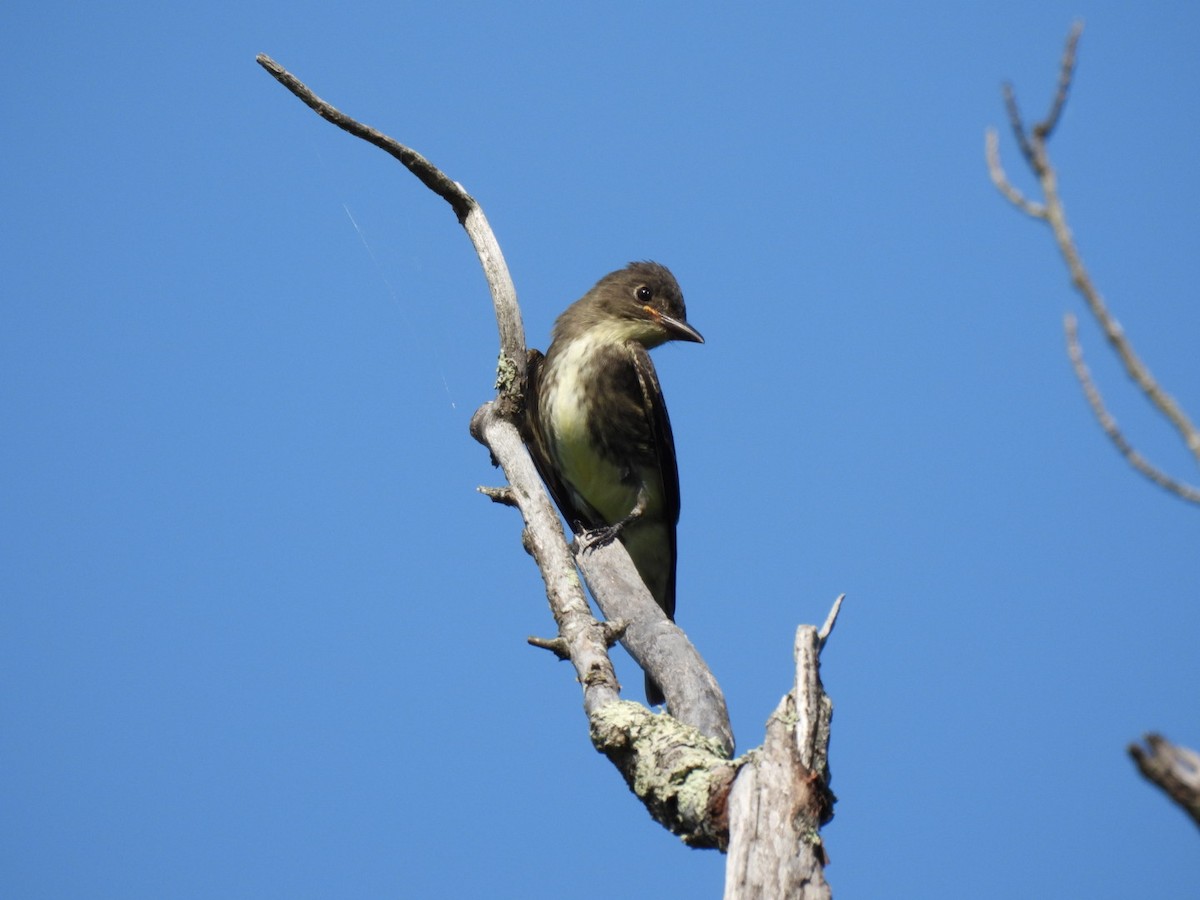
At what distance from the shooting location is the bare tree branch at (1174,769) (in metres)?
1.45

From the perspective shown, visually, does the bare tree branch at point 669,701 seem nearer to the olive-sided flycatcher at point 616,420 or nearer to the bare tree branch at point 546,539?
the bare tree branch at point 546,539

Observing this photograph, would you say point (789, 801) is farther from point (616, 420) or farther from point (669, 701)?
point (616, 420)

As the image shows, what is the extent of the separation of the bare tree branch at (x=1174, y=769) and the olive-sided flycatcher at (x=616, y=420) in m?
5.46

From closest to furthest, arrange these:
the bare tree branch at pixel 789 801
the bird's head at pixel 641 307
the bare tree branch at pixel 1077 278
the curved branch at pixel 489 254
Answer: the bare tree branch at pixel 1077 278
the bare tree branch at pixel 789 801
the curved branch at pixel 489 254
the bird's head at pixel 641 307

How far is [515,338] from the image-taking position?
17.9 feet

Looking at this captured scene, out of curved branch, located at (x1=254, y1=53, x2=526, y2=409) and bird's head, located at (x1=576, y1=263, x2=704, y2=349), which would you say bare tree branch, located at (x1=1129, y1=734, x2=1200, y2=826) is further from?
bird's head, located at (x1=576, y1=263, x2=704, y2=349)

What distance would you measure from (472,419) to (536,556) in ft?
3.26

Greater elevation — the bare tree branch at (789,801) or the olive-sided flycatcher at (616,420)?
the olive-sided flycatcher at (616,420)

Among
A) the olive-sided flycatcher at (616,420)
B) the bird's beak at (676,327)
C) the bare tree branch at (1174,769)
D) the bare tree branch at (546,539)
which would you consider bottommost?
the bare tree branch at (1174,769)

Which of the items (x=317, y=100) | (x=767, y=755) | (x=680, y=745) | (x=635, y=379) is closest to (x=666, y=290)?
(x=635, y=379)

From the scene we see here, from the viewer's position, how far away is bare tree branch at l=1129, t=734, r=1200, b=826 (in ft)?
4.75

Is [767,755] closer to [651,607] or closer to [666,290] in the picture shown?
[651,607]

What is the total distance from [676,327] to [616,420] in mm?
826

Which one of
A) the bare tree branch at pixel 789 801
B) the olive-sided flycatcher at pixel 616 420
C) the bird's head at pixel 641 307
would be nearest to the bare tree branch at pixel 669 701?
the bare tree branch at pixel 789 801
